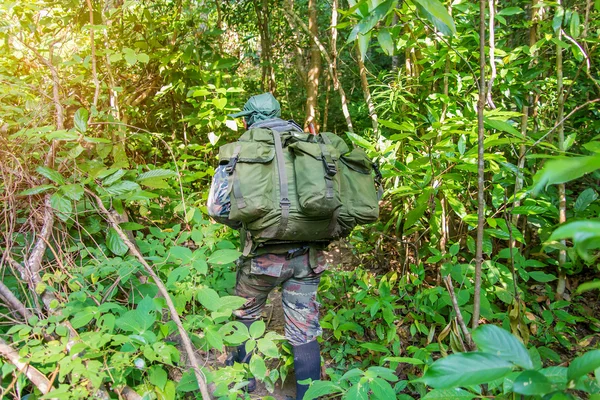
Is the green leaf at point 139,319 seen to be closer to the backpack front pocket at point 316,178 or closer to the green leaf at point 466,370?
the backpack front pocket at point 316,178

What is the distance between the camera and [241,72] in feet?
28.8

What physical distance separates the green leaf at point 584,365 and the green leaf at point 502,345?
7cm

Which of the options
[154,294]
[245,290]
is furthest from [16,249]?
[245,290]

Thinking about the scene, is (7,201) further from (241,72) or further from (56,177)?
(241,72)

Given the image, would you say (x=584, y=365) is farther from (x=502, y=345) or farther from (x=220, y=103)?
(x=220, y=103)

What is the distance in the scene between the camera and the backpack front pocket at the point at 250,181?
2.21 m

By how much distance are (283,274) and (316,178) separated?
70 cm

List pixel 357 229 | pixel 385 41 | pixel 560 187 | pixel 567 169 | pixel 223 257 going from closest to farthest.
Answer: pixel 567 169 → pixel 385 41 → pixel 223 257 → pixel 560 187 → pixel 357 229

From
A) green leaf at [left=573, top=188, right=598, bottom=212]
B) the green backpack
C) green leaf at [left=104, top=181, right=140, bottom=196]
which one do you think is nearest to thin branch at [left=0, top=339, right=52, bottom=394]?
green leaf at [left=104, top=181, right=140, bottom=196]

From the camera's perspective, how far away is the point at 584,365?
0.70 meters

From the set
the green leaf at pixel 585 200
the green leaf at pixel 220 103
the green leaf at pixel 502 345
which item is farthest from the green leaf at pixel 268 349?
the green leaf at pixel 220 103

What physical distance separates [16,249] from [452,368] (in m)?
2.35

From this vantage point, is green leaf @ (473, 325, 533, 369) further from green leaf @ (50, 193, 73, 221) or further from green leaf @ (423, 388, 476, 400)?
green leaf @ (50, 193, 73, 221)

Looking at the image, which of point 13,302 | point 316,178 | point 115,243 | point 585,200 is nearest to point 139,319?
point 13,302
